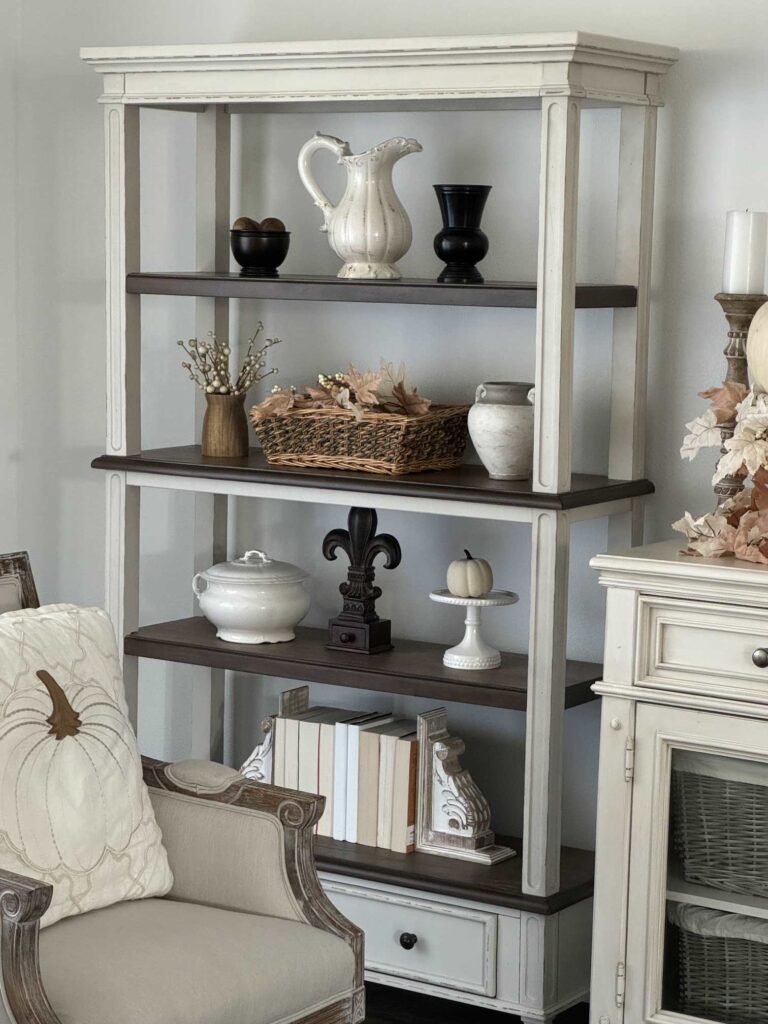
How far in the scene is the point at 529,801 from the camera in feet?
9.27

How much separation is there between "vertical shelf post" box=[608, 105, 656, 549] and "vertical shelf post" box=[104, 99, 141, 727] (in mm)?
950

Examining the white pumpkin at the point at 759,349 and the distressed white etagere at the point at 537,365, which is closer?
the white pumpkin at the point at 759,349

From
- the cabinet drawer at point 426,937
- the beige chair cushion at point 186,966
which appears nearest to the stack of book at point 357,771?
the cabinet drawer at point 426,937

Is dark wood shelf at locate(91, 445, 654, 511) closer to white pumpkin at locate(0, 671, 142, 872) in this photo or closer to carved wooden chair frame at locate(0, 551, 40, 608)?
carved wooden chair frame at locate(0, 551, 40, 608)

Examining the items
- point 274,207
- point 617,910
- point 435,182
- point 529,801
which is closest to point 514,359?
point 435,182

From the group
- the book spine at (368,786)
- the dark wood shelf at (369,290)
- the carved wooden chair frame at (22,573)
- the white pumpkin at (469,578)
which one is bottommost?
the book spine at (368,786)

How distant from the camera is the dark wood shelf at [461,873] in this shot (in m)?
2.87

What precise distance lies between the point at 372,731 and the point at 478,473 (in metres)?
0.55

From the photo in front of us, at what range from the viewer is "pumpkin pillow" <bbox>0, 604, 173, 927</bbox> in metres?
2.29

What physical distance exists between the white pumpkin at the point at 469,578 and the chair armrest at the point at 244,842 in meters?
0.66

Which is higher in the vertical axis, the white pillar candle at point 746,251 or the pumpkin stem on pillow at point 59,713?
the white pillar candle at point 746,251

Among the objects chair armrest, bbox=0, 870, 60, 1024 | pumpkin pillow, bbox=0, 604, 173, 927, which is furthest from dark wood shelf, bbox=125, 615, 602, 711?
chair armrest, bbox=0, 870, 60, 1024

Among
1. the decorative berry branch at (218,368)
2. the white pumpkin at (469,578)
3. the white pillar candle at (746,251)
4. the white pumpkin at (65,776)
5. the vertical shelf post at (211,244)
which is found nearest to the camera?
the white pumpkin at (65,776)

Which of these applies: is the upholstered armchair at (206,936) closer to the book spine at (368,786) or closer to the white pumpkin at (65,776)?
the white pumpkin at (65,776)
